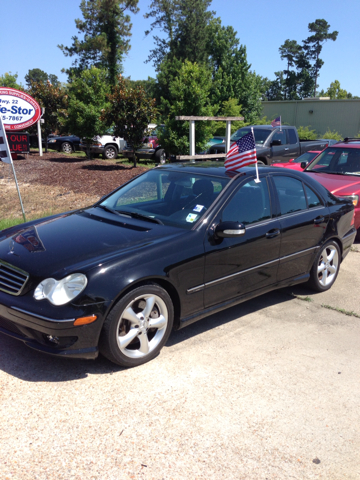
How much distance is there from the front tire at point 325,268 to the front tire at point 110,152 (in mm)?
17696

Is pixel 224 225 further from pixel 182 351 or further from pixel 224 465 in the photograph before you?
pixel 224 465

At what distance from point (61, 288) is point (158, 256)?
0.83 metres

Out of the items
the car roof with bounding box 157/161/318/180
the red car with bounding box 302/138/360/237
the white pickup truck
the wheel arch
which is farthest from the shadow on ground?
the white pickup truck

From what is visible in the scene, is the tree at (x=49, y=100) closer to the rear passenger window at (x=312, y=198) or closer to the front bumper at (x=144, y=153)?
the front bumper at (x=144, y=153)

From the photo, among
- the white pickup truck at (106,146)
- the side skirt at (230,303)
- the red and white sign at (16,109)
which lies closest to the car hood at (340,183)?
the side skirt at (230,303)

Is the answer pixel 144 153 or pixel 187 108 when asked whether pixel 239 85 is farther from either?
pixel 187 108

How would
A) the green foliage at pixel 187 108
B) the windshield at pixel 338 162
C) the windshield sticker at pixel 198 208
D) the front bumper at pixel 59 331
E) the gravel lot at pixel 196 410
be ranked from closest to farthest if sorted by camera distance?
the gravel lot at pixel 196 410 → the front bumper at pixel 59 331 → the windshield sticker at pixel 198 208 → the windshield at pixel 338 162 → the green foliage at pixel 187 108

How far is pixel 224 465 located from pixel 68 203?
917 centimetres

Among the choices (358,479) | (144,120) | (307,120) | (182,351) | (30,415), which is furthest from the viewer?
(307,120)

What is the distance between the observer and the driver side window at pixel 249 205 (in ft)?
14.0

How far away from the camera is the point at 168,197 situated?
15.3 ft

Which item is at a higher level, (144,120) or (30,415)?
(144,120)

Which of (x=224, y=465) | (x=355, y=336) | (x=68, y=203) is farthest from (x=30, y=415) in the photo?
(x=68, y=203)

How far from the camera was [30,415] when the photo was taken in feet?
9.62
